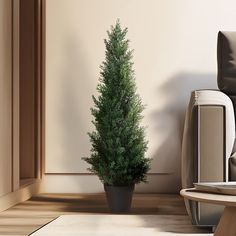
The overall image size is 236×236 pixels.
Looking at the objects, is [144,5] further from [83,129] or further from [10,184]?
[10,184]

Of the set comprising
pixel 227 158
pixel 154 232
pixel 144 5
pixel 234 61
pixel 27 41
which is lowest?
pixel 154 232

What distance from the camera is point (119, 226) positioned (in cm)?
233

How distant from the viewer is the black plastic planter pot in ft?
9.15

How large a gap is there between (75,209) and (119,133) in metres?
→ 0.45

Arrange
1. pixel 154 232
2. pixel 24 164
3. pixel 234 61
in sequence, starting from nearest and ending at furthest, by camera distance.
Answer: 1. pixel 154 232
2. pixel 234 61
3. pixel 24 164

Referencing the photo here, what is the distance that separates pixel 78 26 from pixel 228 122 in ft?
5.27

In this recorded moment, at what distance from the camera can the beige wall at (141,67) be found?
350 cm

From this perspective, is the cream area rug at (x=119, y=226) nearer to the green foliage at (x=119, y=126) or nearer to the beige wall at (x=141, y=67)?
the green foliage at (x=119, y=126)

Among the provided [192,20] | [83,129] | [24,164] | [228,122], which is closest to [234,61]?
[228,122]

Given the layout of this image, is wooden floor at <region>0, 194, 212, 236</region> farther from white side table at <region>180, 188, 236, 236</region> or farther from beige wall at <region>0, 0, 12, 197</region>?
white side table at <region>180, 188, 236, 236</region>

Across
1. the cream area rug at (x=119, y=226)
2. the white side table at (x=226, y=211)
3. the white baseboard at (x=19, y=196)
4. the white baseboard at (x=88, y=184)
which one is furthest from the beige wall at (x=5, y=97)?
the white side table at (x=226, y=211)

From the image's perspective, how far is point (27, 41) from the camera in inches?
136

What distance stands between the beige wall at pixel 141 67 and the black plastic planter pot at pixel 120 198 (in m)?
0.70

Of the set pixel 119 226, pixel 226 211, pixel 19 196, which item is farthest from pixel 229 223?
pixel 19 196
